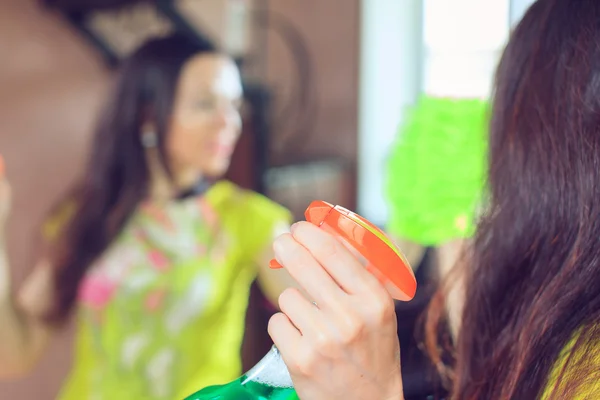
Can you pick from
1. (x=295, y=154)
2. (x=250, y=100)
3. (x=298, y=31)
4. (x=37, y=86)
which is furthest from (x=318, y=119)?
(x=37, y=86)

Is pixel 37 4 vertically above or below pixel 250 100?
above

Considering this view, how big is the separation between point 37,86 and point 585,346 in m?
1.03

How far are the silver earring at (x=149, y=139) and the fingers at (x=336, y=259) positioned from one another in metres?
0.59

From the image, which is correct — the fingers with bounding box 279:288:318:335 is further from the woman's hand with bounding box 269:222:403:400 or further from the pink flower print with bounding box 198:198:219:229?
the pink flower print with bounding box 198:198:219:229

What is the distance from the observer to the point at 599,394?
1.02 ft

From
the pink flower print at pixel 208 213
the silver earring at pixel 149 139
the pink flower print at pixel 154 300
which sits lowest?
the pink flower print at pixel 154 300

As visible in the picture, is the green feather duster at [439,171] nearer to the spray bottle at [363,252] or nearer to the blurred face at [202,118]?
the blurred face at [202,118]

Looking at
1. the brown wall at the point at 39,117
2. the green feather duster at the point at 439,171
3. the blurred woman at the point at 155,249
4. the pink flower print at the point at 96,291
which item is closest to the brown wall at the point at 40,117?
the brown wall at the point at 39,117

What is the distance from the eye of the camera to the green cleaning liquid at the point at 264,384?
12.0 inches

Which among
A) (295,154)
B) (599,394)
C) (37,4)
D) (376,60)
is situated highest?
(37,4)

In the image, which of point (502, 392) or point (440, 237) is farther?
point (440, 237)

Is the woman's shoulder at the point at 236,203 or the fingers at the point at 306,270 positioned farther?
the woman's shoulder at the point at 236,203

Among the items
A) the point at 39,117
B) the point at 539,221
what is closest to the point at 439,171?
the point at 539,221

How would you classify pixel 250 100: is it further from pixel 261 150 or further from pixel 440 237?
pixel 440 237
